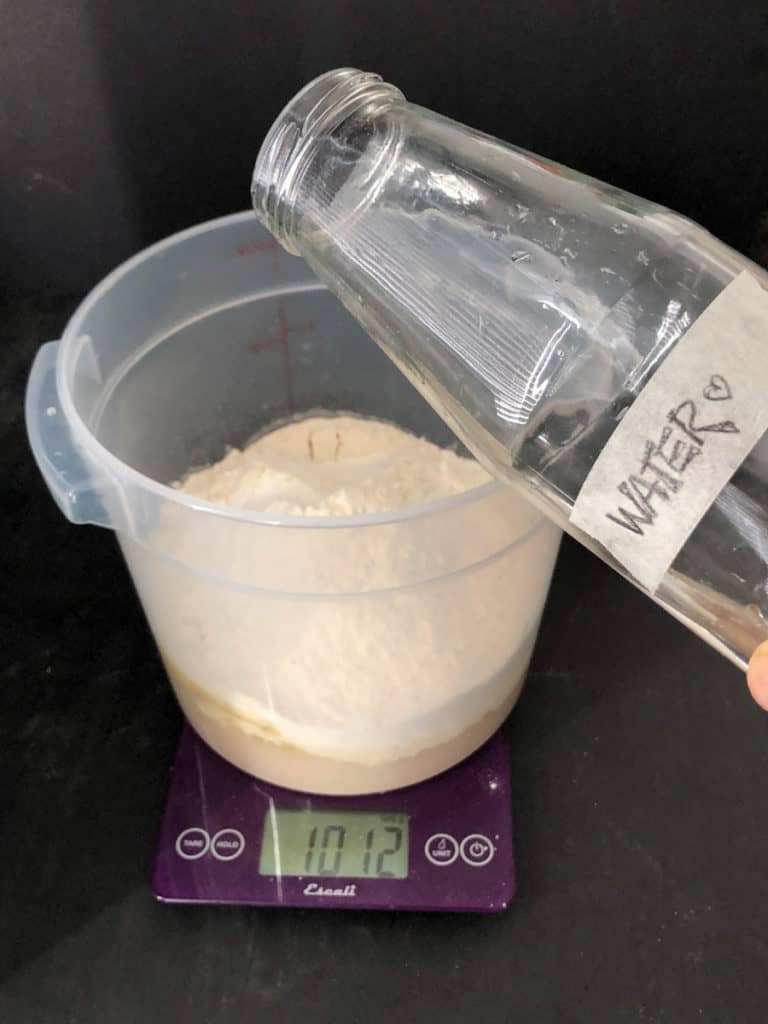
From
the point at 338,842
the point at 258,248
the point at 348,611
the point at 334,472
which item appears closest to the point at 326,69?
the point at 258,248

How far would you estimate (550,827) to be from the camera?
1.71 feet

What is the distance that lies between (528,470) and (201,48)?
374 mm

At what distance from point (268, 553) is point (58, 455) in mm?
110

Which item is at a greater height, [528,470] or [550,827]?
[528,470]

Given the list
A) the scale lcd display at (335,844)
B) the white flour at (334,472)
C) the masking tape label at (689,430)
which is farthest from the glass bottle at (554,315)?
the scale lcd display at (335,844)

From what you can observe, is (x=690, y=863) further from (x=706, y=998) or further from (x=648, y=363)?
(x=648, y=363)

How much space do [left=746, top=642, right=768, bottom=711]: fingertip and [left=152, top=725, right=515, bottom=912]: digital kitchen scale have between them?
257mm

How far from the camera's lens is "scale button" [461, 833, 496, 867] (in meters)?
0.50

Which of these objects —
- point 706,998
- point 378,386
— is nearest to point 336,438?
point 378,386

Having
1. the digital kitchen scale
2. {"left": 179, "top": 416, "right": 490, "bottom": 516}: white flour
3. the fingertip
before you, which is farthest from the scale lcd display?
the fingertip

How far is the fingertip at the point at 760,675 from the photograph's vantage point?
270 mm

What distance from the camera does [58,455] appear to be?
1.42 feet

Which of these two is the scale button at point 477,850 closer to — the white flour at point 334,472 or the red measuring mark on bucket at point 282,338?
the white flour at point 334,472

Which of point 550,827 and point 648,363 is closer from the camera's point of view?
point 648,363
